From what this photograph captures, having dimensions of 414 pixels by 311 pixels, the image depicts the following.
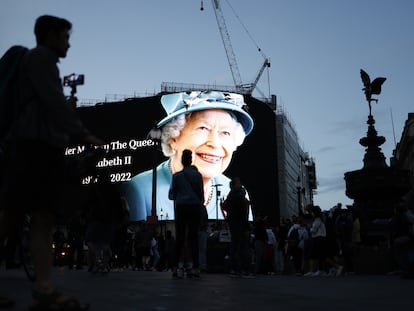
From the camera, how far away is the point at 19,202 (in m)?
2.79

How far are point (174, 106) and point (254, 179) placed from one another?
1033cm

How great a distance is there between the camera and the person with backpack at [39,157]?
2785mm

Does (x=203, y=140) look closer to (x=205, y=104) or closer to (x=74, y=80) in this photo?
(x=205, y=104)

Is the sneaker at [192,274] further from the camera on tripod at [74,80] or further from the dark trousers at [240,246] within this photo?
the camera on tripod at [74,80]

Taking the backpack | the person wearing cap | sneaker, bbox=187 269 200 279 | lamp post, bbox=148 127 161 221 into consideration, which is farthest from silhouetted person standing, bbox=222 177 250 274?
the person wearing cap

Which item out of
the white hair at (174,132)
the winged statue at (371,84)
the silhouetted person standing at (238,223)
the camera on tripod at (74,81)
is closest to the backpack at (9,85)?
the silhouetted person standing at (238,223)

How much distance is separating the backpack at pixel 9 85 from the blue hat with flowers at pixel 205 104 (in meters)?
41.0

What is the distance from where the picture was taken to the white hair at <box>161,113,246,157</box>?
44.9m

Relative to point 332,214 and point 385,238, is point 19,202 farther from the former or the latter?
point 385,238

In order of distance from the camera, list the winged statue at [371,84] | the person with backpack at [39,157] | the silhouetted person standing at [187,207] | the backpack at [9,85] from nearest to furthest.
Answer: the person with backpack at [39,157]
the backpack at [9,85]
the silhouetted person standing at [187,207]
the winged statue at [371,84]

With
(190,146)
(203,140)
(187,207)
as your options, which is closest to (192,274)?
(187,207)

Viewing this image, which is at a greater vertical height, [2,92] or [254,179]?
[254,179]

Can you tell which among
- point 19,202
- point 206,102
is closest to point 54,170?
point 19,202

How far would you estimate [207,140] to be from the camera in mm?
43844
